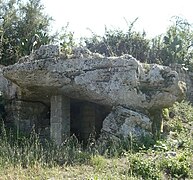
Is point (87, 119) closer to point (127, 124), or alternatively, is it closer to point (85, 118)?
point (85, 118)

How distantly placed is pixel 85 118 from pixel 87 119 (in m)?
0.09

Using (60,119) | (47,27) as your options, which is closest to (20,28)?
(47,27)

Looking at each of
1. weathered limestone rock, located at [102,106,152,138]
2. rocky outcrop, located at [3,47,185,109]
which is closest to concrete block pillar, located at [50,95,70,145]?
rocky outcrop, located at [3,47,185,109]

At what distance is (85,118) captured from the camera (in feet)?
40.4

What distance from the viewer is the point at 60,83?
10367 mm

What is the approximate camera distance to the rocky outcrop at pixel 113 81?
9656 mm

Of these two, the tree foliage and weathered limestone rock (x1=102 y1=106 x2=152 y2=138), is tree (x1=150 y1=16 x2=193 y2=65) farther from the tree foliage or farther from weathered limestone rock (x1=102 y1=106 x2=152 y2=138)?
weathered limestone rock (x1=102 y1=106 x2=152 y2=138)

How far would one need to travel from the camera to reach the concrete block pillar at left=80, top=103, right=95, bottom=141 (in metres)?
12.1

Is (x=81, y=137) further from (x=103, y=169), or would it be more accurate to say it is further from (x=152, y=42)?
(x=152, y=42)

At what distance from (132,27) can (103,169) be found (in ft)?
40.4

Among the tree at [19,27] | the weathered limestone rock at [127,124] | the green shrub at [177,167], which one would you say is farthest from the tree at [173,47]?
the green shrub at [177,167]

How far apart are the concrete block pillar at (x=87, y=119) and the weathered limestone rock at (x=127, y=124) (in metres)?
2.37

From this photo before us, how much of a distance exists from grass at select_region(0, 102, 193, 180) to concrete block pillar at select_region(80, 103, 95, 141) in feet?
9.03

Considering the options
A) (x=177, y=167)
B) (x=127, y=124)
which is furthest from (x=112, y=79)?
(x=177, y=167)
